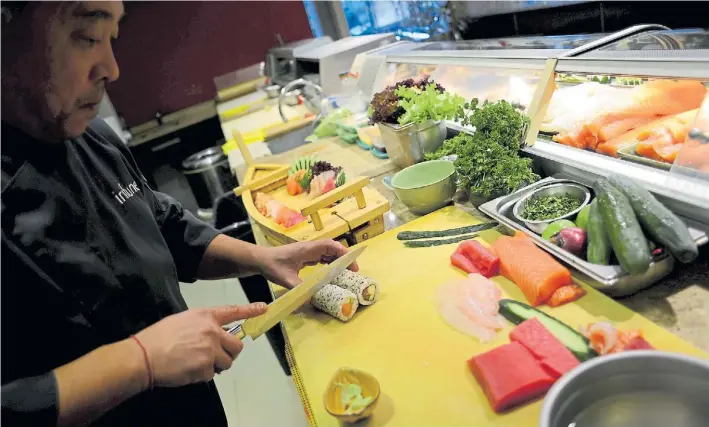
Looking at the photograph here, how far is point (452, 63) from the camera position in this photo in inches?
116

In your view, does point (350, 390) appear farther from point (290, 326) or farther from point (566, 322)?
point (566, 322)

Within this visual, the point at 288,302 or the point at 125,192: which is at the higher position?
the point at 125,192

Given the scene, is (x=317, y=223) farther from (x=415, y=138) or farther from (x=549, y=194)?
(x=549, y=194)

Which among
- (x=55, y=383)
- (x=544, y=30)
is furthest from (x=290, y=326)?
(x=544, y=30)

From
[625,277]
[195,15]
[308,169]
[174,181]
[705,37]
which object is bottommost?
[174,181]

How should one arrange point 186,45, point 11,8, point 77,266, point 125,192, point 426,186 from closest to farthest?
point 11,8 < point 77,266 < point 125,192 < point 426,186 < point 186,45

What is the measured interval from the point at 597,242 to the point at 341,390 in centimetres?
90

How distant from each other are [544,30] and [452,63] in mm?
1910

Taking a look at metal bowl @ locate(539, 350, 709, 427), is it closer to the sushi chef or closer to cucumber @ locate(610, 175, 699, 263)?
cucumber @ locate(610, 175, 699, 263)

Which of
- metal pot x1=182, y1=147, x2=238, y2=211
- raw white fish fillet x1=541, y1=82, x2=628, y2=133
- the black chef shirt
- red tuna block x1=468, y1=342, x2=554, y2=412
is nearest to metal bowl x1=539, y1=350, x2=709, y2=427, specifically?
red tuna block x1=468, y1=342, x2=554, y2=412

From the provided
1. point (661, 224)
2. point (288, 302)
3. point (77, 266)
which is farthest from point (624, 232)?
point (77, 266)

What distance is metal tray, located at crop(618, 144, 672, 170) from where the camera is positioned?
161 cm

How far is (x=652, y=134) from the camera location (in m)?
1.75

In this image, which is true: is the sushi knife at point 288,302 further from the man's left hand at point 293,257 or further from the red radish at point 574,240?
the red radish at point 574,240
